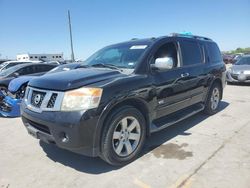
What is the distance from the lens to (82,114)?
9.75ft

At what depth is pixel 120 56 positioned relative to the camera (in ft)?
14.4

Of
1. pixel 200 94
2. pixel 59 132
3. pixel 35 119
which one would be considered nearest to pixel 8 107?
pixel 35 119

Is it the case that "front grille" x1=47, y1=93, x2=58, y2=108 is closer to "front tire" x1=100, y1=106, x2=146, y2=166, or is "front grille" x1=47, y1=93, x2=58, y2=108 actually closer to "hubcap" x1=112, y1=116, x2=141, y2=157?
"front tire" x1=100, y1=106, x2=146, y2=166

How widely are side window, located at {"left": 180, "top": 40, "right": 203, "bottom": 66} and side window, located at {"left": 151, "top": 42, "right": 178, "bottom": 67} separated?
239 mm

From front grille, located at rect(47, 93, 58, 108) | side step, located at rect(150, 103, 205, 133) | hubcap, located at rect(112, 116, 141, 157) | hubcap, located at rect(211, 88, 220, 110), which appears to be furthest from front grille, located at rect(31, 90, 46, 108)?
hubcap, located at rect(211, 88, 220, 110)

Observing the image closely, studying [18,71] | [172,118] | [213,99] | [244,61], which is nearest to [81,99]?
[172,118]

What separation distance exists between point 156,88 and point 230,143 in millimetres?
1643

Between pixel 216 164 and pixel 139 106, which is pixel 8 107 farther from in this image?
pixel 216 164

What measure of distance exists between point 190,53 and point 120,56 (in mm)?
1612

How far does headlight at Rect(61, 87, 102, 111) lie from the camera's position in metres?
3.03

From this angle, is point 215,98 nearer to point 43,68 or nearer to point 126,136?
point 126,136

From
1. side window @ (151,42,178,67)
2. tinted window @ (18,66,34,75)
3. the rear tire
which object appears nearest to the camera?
side window @ (151,42,178,67)

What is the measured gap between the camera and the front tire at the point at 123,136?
10.6ft

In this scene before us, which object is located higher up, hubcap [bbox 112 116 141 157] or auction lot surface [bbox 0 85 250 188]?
hubcap [bbox 112 116 141 157]
